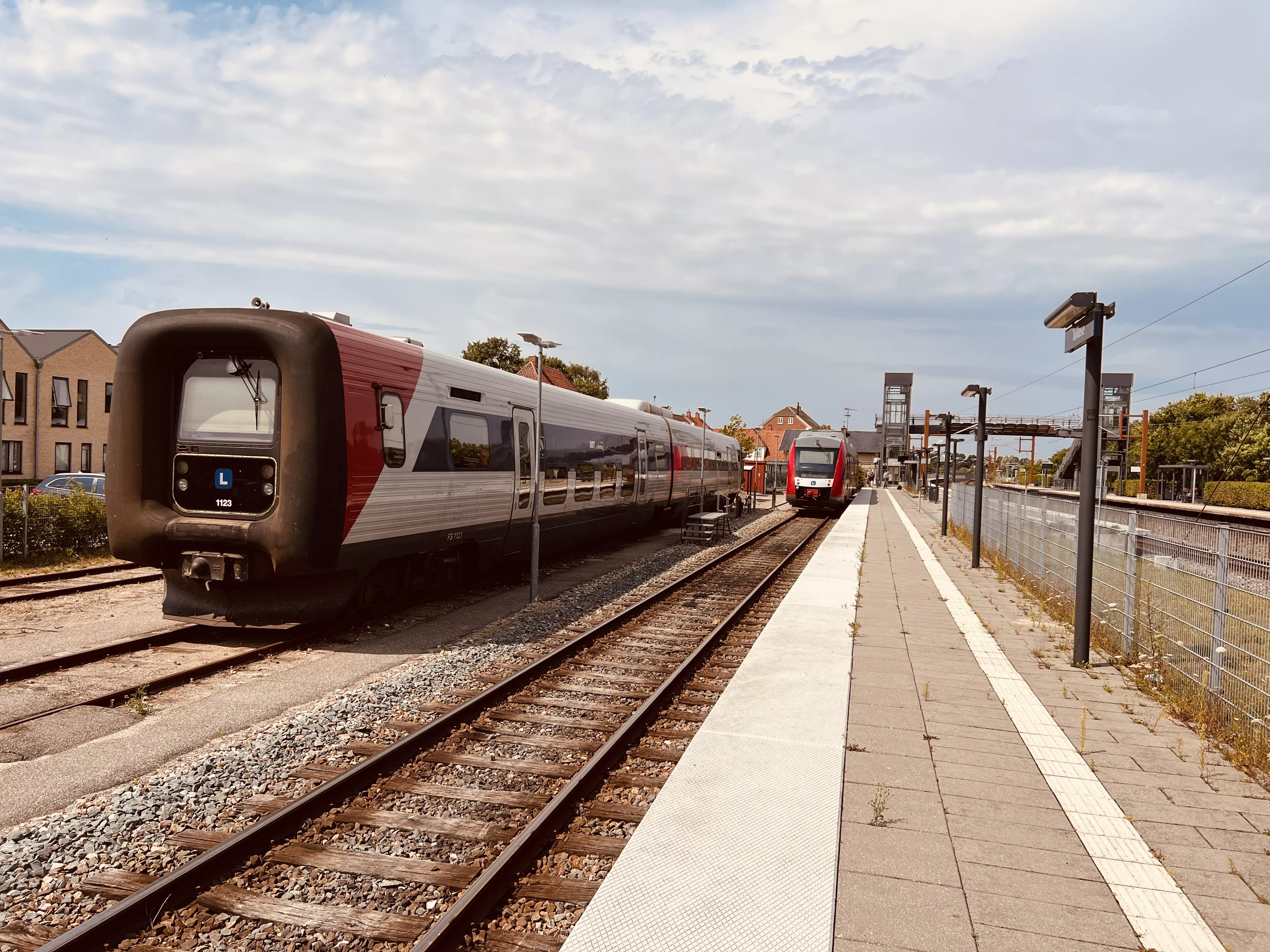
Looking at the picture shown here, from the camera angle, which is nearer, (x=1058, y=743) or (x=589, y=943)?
(x=589, y=943)

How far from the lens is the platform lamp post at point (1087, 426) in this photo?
26.4 ft

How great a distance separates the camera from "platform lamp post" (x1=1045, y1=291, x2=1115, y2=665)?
804cm

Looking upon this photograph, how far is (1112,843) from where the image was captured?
4.40 metres

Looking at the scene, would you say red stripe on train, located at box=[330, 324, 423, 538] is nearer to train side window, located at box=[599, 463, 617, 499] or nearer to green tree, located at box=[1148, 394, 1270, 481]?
train side window, located at box=[599, 463, 617, 499]

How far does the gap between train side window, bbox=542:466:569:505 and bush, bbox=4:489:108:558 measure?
7.97 m

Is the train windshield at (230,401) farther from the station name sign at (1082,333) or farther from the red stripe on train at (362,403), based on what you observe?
the station name sign at (1082,333)

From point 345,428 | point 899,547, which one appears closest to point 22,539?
point 345,428

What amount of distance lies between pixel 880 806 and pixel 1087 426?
5173 mm

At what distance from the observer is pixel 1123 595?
8977mm

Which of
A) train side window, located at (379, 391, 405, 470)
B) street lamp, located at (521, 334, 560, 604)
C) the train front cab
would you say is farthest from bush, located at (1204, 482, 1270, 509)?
the train front cab

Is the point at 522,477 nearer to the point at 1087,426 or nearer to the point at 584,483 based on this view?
the point at 584,483

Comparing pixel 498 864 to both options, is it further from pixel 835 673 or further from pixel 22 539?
pixel 22 539

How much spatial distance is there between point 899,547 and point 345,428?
55.0ft

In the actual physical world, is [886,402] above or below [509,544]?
above
